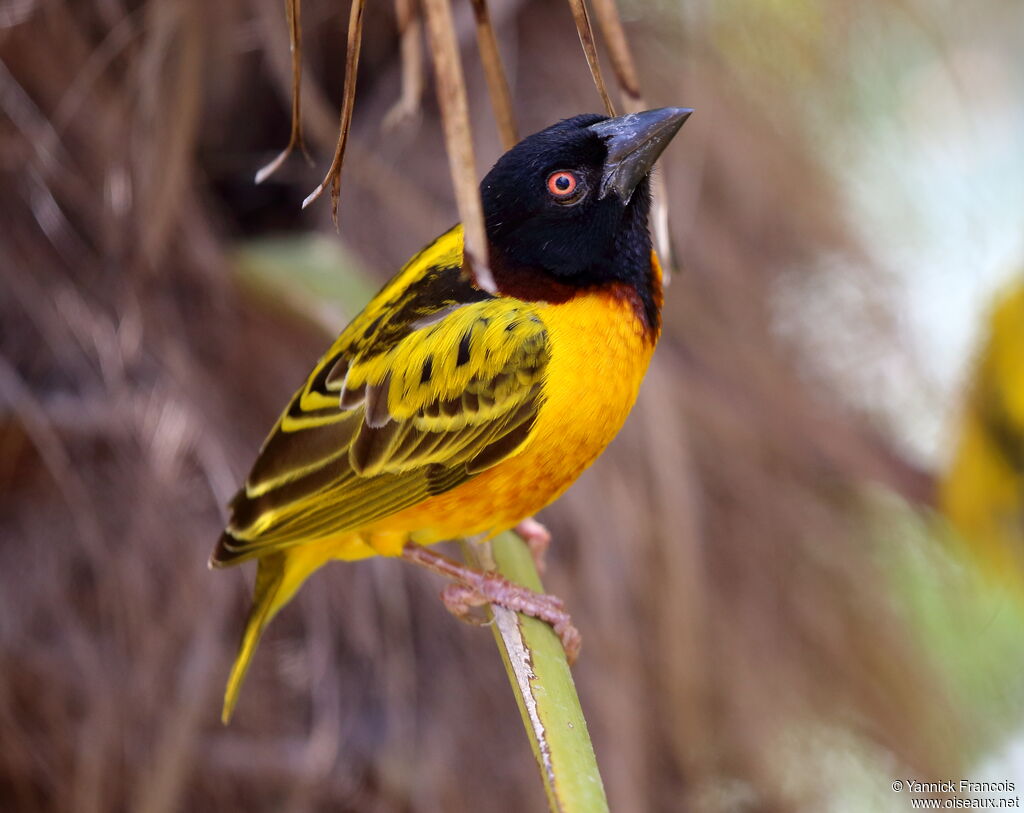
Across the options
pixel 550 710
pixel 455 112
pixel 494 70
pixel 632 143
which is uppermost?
pixel 632 143

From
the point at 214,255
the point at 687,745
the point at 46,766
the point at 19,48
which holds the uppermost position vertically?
the point at 19,48

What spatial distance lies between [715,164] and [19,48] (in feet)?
6.54

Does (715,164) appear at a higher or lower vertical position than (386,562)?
higher

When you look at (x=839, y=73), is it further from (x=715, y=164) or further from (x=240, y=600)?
(x=240, y=600)

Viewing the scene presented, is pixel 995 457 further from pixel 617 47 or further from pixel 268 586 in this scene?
pixel 617 47

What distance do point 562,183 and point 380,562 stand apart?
1331mm

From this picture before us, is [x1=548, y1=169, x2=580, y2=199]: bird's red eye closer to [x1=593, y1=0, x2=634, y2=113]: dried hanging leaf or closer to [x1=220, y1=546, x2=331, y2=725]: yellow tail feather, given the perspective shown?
[x1=593, y1=0, x2=634, y2=113]: dried hanging leaf

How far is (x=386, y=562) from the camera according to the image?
2.83 metres

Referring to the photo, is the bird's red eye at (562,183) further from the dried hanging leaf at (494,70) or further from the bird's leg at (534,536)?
the bird's leg at (534,536)

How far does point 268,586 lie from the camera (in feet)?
7.22

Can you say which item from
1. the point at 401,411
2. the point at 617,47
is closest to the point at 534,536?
the point at 401,411

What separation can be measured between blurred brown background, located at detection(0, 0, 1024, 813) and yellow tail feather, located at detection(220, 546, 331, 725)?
45 centimetres

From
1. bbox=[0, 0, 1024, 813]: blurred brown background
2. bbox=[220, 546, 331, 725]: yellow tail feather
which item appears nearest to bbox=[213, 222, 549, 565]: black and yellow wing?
bbox=[220, 546, 331, 725]: yellow tail feather

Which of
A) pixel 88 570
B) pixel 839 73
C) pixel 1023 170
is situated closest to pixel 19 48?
pixel 88 570
